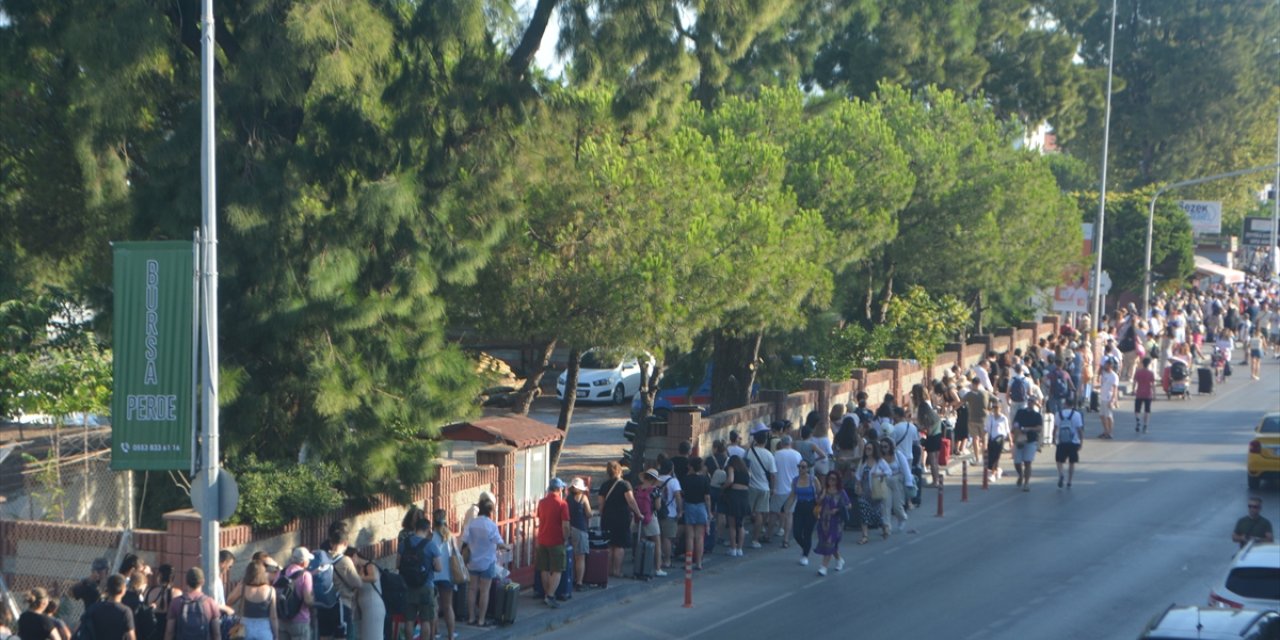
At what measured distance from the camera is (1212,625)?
36.6ft

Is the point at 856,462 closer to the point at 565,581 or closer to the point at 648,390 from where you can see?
the point at 648,390

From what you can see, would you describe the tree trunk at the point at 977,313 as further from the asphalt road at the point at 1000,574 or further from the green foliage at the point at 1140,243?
the asphalt road at the point at 1000,574

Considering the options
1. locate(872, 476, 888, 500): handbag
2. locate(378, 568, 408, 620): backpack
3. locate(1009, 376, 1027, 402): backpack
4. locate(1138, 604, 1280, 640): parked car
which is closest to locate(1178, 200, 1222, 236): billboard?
locate(1009, 376, 1027, 402): backpack

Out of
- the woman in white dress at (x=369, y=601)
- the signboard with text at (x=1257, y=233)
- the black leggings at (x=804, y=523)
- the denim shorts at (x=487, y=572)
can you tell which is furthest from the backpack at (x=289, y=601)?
the signboard with text at (x=1257, y=233)

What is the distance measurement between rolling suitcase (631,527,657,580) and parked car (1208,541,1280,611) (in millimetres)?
6963

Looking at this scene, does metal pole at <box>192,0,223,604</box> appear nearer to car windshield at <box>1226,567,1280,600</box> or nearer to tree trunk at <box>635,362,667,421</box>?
car windshield at <box>1226,567,1280,600</box>

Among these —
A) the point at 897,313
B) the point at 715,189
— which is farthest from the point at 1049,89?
the point at 715,189

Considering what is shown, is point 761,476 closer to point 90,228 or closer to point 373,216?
point 373,216

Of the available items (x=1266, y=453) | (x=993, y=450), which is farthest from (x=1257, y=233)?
(x=993, y=450)

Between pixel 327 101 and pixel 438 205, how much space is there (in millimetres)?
1730

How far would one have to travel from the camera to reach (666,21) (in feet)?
60.0

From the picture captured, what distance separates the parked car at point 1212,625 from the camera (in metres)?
10.9

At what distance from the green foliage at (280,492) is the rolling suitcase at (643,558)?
411cm

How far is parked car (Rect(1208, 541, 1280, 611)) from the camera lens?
1329 cm
